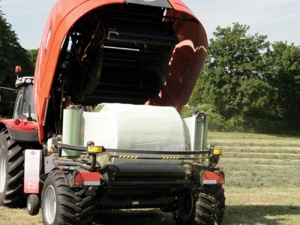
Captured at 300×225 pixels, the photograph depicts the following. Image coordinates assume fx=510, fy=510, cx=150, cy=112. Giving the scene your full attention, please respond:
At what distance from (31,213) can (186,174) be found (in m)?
2.48

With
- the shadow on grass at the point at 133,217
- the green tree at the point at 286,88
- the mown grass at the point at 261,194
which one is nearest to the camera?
the shadow on grass at the point at 133,217

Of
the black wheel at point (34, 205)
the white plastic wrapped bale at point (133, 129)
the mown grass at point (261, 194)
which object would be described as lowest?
Answer: the mown grass at point (261, 194)

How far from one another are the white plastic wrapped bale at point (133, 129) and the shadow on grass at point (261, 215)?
1.78 metres

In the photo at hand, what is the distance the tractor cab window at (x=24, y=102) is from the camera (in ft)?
29.0

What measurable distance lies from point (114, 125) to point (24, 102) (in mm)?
3487

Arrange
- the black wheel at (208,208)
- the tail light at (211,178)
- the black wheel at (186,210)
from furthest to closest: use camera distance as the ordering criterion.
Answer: the black wheel at (186,210), the black wheel at (208,208), the tail light at (211,178)

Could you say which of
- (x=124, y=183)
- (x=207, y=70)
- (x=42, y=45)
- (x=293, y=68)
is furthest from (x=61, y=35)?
(x=293, y=68)

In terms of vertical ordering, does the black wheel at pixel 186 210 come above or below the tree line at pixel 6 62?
below

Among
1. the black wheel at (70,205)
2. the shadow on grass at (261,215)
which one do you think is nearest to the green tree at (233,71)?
the shadow on grass at (261,215)

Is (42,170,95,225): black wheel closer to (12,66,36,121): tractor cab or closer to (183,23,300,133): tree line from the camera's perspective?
(12,66,36,121): tractor cab

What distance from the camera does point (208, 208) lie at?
665 cm

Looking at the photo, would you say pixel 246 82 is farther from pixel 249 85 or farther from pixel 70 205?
pixel 70 205

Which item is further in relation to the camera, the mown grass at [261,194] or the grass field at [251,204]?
the mown grass at [261,194]

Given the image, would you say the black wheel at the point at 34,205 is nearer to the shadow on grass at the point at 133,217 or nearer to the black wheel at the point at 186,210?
the shadow on grass at the point at 133,217
